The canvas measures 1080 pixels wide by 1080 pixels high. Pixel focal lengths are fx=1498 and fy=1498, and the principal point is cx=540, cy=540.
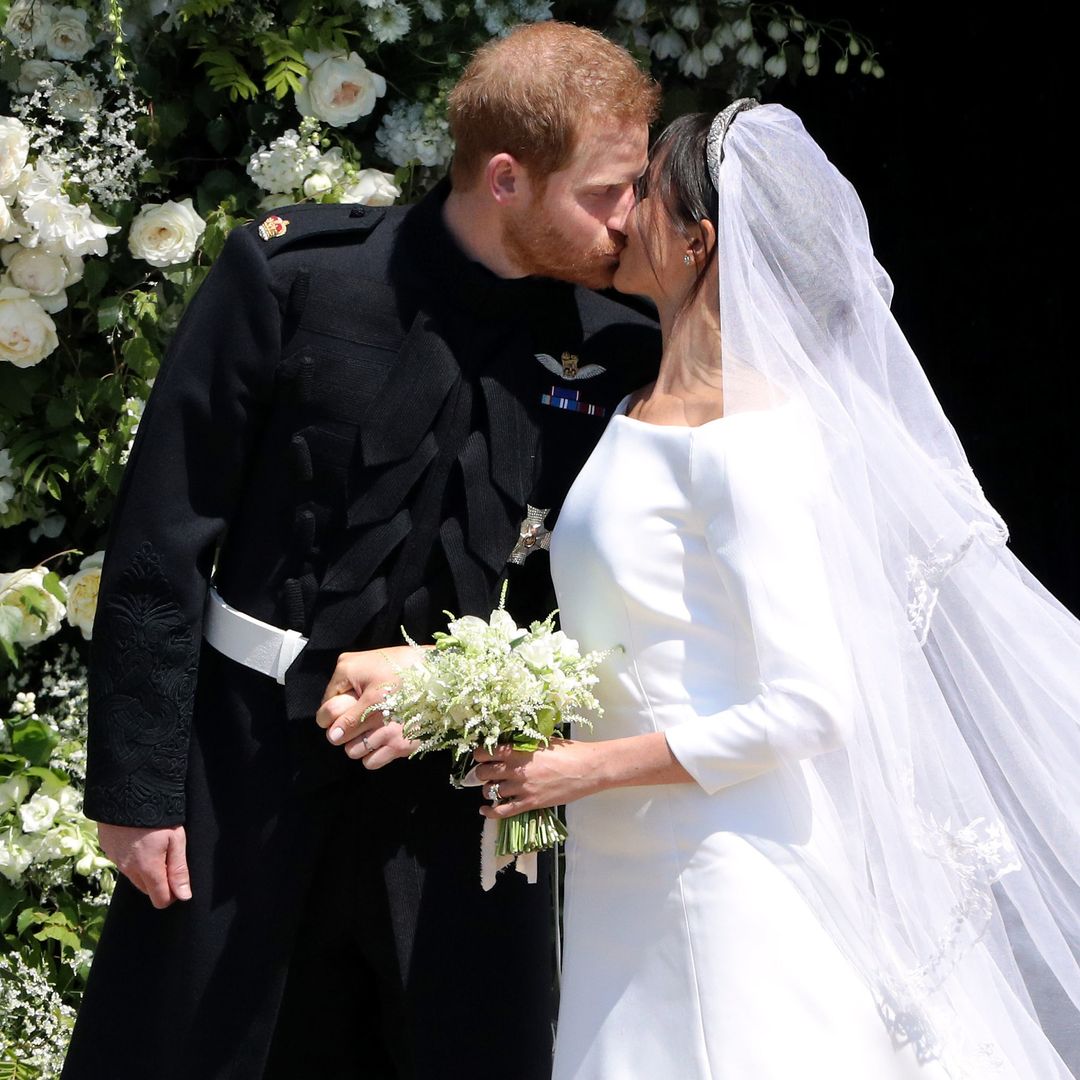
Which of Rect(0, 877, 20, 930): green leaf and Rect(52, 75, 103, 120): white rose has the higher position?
Rect(52, 75, 103, 120): white rose

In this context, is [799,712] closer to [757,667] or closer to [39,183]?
[757,667]

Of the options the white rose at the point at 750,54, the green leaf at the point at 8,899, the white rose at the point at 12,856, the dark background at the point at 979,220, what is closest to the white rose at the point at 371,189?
the white rose at the point at 750,54

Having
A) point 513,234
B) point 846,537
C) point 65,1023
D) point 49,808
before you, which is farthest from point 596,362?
point 65,1023

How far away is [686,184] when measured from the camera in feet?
7.36

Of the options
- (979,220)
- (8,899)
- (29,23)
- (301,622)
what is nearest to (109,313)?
(29,23)

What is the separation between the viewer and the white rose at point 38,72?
10.6 ft

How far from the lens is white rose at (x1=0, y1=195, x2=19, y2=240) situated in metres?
3.09

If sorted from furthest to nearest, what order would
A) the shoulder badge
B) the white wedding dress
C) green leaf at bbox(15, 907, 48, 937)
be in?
green leaf at bbox(15, 907, 48, 937) → the shoulder badge → the white wedding dress

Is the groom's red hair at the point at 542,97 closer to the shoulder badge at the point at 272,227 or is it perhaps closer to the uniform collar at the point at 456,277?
the uniform collar at the point at 456,277

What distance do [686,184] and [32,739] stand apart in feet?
6.52

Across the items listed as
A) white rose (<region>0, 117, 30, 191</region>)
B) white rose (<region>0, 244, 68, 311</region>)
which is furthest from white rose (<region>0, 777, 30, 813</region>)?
white rose (<region>0, 117, 30, 191</region>)

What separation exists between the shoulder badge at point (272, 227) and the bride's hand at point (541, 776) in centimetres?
95

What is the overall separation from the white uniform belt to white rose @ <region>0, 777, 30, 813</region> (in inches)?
43.6

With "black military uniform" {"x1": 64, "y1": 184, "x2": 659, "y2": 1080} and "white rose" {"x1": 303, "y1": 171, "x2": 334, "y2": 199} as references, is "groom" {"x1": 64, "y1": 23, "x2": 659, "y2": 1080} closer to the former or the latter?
"black military uniform" {"x1": 64, "y1": 184, "x2": 659, "y2": 1080}
